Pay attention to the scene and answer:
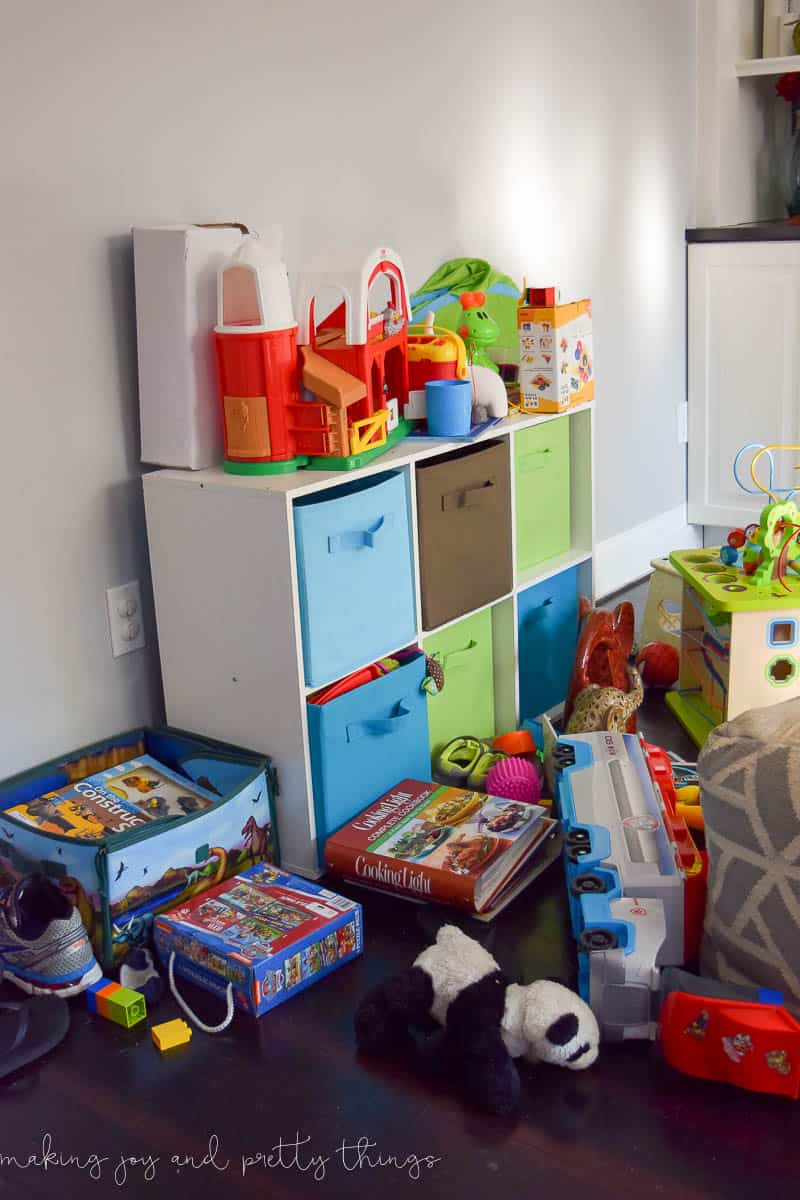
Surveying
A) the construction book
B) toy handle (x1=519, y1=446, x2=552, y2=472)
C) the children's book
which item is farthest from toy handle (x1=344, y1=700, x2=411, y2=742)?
toy handle (x1=519, y1=446, x2=552, y2=472)

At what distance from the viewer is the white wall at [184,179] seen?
1824 millimetres

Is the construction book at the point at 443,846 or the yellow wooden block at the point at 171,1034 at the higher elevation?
the construction book at the point at 443,846

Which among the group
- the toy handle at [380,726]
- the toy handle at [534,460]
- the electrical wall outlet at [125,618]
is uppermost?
the toy handle at [534,460]

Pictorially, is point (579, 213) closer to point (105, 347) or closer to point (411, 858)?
point (105, 347)

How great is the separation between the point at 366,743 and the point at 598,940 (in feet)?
1.85

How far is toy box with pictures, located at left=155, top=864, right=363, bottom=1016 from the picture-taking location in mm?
1610

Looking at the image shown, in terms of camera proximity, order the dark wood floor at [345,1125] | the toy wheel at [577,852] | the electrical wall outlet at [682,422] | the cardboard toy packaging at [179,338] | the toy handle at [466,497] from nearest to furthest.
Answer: the dark wood floor at [345,1125] < the toy wheel at [577,852] < the cardboard toy packaging at [179,338] < the toy handle at [466,497] < the electrical wall outlet at [682,422]

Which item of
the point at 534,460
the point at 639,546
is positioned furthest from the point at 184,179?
the point at 639,546

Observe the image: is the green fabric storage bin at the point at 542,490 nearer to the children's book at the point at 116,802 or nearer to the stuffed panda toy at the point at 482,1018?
the children's book at the point at 116,802

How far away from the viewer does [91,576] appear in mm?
1966

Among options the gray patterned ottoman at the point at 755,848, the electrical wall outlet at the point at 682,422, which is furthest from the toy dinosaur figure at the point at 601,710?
the electrical wall outlet at the point at 682,422

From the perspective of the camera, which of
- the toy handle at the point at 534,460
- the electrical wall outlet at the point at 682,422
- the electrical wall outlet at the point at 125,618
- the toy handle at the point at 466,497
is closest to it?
the electrical wall outlet at the point at 125,618

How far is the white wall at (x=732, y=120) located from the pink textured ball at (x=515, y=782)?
2075 millimetres

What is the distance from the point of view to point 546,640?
2.49 metres
